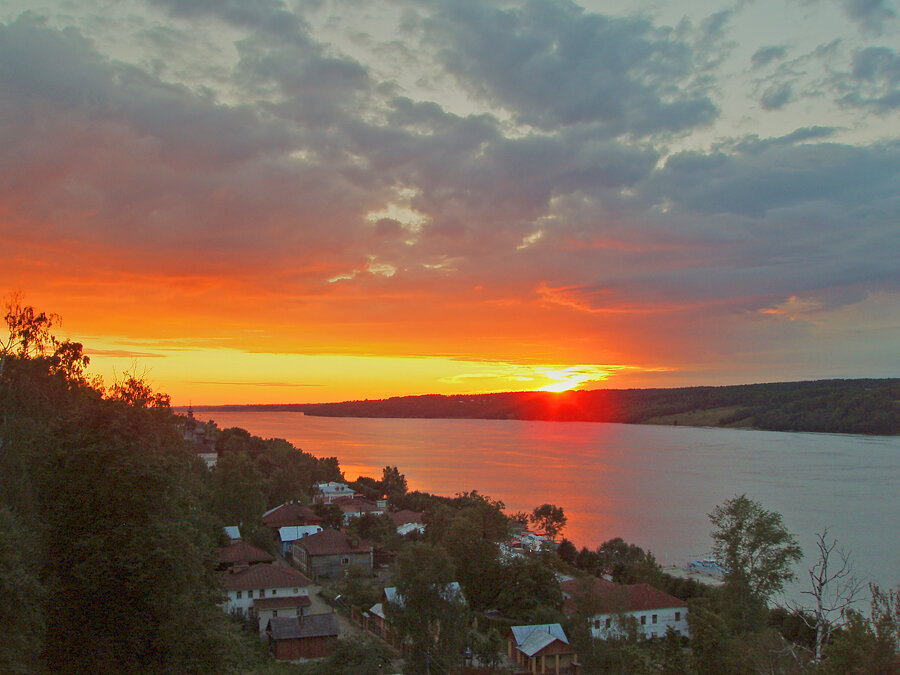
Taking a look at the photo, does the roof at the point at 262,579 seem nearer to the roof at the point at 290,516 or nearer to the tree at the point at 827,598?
the roof at the point at 290,516

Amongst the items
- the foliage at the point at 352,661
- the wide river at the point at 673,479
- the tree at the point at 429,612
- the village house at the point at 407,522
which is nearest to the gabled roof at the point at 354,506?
the village house at the point at 407,522

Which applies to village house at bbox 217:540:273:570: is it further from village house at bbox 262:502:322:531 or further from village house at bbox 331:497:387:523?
village house at bbox 331:497:387:523

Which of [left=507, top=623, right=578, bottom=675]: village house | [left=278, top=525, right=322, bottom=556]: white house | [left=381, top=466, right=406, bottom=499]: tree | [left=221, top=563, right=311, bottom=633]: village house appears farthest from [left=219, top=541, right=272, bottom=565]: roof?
[left=381, top=466, right=406, bottom=499]: tree

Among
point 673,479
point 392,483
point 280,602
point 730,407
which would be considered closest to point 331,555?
point 280,602

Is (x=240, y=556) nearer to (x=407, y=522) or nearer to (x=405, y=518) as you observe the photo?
(x=407, y=522)

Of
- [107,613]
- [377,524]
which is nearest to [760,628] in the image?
[107,613]

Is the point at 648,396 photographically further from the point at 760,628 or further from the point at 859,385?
the point at 760,628
